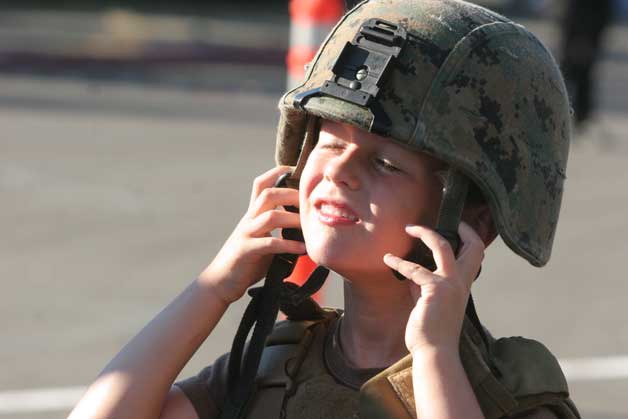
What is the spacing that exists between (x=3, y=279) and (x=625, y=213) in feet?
14.4

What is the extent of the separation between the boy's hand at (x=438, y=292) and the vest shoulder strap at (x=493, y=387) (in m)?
0.11

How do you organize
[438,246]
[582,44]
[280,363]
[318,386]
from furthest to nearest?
[582,44] → [280,363] → [318,386] → [438,246]

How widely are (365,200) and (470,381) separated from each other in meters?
0.40

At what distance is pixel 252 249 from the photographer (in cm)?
319

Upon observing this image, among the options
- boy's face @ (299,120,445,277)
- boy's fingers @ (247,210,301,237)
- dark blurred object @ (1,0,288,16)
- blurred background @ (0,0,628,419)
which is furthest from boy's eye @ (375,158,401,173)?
dark blurred object @ (1,0,288,16)

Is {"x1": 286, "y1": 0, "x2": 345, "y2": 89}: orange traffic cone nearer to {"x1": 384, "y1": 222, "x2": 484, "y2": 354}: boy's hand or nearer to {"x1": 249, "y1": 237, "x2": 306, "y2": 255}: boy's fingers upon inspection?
{"x1": 249, "y1": 237, "x2": 306, "y2": 255}: boy's fingers

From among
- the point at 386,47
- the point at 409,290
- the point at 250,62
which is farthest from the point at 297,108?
the point at 250,62

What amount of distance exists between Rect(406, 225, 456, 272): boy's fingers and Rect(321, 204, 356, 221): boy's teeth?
0.43 ft

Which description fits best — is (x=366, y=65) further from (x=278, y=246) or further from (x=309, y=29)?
(x=309, y=29)

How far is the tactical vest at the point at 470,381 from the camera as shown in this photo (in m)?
2.89

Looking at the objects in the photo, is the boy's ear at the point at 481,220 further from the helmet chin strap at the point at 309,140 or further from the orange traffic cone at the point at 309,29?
the orange traffic cone at the point at 309,29

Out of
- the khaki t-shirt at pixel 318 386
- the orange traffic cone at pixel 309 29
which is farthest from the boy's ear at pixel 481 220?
the orange traffic cone at pixel 309 29

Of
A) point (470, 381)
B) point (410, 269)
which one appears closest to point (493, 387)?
point (470, 381)

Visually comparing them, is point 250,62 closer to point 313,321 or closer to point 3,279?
point 3,279
